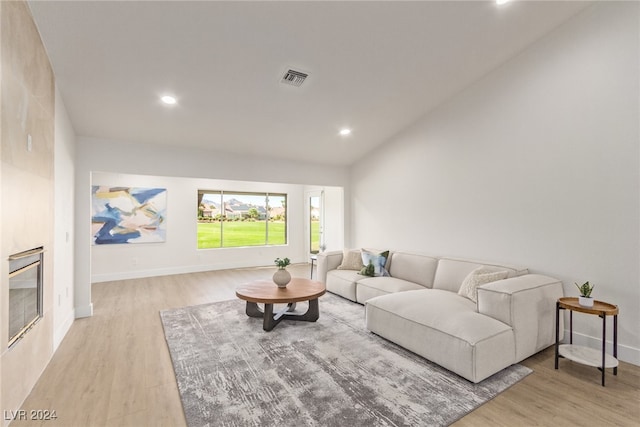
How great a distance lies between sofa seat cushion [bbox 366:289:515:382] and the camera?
2281 mm

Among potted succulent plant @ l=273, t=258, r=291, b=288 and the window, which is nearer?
potted succulent plant @ l=273, t=258, r=291, b=288

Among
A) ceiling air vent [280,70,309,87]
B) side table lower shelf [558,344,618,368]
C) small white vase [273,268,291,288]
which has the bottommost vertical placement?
side table lower shelf [558,344,618,368]

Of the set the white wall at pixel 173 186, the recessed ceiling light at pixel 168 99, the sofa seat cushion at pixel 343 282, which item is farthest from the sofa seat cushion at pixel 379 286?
the recessed ceiling light at pixel 168 99

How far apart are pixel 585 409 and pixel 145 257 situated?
6.84 meters

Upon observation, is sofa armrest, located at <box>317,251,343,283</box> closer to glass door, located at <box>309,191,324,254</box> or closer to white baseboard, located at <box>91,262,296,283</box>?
glass door, located at <box>309,191,324,254</box>

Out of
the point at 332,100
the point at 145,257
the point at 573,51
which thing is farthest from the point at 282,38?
the point at 145,257

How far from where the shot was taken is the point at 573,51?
298cm

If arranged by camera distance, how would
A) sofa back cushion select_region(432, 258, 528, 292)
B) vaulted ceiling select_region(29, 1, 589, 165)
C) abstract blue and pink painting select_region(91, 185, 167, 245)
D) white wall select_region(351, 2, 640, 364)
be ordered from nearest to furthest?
vaulted ceiling select_region(29, 1, 589, 165), white wall select_region(351, 2, 640, 364), sofa back cushion select_region(432, 258, 528, 292), abstract blue and pink painting select_region(91, 185, 167, 245)

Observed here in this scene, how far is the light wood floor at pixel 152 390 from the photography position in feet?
6.27

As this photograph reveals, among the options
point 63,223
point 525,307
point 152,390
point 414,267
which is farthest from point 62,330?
point 525,307

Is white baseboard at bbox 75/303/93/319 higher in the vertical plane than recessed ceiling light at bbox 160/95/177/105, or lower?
lower

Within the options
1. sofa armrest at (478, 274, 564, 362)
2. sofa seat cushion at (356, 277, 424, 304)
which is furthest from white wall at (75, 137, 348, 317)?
sofa armrest at (478, 274, 564, 362)

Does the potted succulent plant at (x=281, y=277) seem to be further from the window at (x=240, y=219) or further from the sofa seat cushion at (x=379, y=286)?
the window at (x=240, y=219)

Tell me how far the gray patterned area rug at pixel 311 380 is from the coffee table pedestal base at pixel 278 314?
11 centimetres
